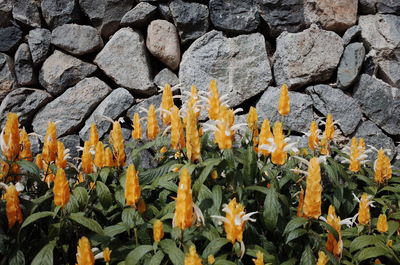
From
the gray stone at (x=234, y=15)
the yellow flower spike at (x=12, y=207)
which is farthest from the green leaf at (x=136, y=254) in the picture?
the gray stone at (x=234, y=15)

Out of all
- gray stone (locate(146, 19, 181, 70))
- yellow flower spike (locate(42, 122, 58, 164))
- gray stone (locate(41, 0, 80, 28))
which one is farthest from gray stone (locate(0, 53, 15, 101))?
yellow flower spike (locate(42, 122, 58, 164))

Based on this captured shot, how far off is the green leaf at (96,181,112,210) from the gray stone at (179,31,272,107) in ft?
5.95

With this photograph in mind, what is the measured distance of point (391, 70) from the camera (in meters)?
3.48

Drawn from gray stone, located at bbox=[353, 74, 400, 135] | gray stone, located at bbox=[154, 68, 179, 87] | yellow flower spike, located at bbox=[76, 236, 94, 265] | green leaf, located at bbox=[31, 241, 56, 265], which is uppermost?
yellow flower spike, located at bbox=[76, 236, 94, 265]

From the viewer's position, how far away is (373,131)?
3.43 m

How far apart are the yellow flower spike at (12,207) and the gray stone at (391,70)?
10.0ft

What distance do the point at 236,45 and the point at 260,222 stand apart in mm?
1960

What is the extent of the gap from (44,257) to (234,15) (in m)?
2.62

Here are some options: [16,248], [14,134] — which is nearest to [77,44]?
[14,134]

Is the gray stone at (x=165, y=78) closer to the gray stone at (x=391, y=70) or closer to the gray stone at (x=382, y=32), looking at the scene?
the gray stone at (x=382, y=32)

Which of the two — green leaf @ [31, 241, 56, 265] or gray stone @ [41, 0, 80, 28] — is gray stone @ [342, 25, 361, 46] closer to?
gray stone @ [41, 0, 80, 28]

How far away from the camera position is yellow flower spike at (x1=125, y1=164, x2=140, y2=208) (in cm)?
153

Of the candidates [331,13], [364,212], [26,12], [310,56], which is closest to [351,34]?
[331,13]

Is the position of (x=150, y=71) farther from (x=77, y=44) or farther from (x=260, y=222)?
(x=260, y=222)
